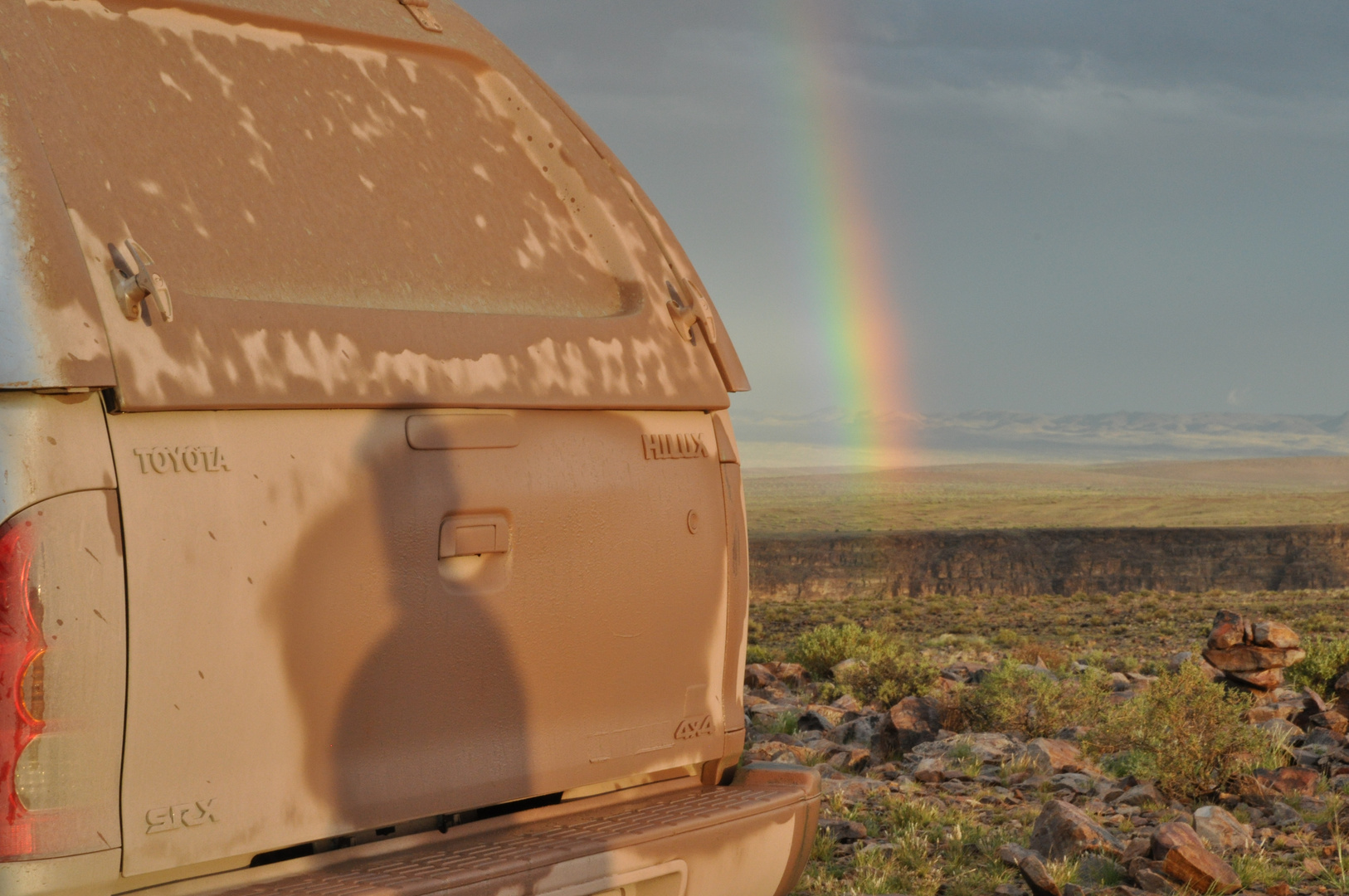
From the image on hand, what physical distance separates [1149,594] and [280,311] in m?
28.2

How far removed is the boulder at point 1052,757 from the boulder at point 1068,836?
1576 mm

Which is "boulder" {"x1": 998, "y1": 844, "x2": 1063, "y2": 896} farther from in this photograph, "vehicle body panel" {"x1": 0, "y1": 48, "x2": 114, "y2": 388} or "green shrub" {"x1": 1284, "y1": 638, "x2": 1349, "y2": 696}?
"green shrub" {"x1": 1284, "y1": 638, "x2": 1349, "y2": 696}

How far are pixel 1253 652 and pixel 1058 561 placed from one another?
1328 inches

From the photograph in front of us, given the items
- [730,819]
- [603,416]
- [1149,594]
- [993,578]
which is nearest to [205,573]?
[603,416]

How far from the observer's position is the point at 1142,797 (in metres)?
6.50

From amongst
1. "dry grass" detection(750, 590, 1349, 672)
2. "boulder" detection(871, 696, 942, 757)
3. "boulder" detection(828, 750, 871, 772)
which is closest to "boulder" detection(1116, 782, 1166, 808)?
"boulder" detection(828, 750, 871, 772)

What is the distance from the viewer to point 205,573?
2.52 m

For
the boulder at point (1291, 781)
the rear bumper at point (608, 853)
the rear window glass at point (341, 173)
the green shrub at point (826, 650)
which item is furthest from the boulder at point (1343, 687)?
the rear window glass at point (341, 173)

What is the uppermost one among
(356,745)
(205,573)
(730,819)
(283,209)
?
(283,209)

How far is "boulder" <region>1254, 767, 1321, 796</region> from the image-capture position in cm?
664

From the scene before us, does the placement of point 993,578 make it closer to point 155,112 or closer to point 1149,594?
point 1149,594

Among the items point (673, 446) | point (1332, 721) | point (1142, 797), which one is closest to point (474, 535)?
point (673, 446)

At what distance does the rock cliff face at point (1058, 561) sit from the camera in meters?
40.5

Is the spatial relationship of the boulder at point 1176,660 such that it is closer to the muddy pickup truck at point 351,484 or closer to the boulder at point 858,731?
the boulder at point 858,731
